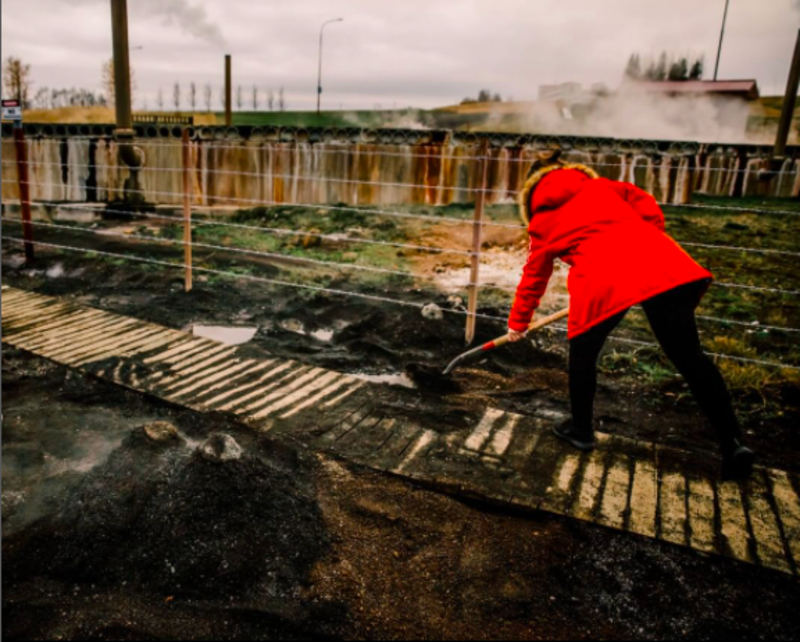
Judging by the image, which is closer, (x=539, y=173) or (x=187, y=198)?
(x=539, y=173)

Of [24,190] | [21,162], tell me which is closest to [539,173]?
[21,162]

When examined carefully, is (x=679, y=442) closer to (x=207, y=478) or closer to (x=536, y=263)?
(x=536, y=263)

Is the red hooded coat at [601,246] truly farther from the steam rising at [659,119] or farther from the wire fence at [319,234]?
the steam rising at [659,119]

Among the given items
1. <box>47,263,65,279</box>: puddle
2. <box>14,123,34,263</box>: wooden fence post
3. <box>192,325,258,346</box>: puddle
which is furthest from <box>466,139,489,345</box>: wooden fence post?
<box>14,123,34,263</box>: wooden fence post

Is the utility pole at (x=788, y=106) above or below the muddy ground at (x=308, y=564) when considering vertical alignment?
above

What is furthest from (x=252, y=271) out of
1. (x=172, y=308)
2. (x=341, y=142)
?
(x=341, y=142)

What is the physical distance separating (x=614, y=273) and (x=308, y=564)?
1895 mm

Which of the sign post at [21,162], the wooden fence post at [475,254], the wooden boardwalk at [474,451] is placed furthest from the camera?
the sign post at [21,162]

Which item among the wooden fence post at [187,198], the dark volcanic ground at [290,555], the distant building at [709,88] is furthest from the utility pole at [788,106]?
the distant building at [709,88]

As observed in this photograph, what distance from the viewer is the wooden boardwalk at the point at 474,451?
2.83 metres

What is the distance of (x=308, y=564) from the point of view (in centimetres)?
244

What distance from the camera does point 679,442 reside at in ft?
12.0

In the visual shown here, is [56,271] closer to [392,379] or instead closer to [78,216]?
[78,216]

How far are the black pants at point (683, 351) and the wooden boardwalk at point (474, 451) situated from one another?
0.38 meters
